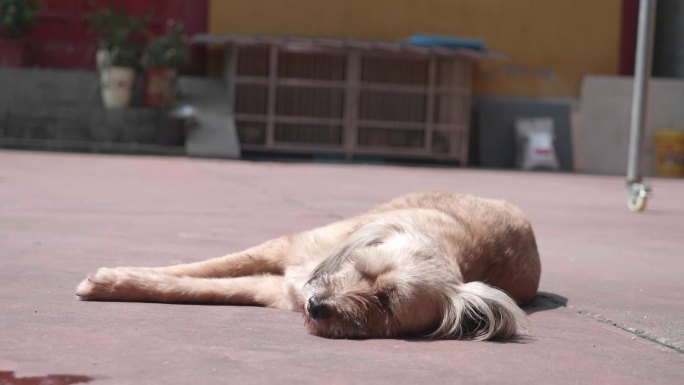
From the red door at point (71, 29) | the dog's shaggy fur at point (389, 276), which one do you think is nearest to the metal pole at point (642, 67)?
the dog's shaggy fur at point (389, 276)

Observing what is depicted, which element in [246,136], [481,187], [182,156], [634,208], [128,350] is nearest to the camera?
[128,350]

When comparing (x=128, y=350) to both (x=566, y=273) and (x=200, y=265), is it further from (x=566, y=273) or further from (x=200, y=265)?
(x=566, y=273)

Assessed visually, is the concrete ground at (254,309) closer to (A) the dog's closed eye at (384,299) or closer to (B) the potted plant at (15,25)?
(A) the dog's closed eye at (384,299)

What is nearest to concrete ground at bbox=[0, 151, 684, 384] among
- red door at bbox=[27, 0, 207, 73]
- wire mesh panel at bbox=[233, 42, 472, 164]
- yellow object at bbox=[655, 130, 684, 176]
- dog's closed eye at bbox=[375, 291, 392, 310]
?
dog's closed eye at bbox=[375, 291, 392, 310]

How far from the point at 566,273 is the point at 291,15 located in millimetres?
13818

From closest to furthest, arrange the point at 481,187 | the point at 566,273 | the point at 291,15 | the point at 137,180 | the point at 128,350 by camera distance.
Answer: the point at 128,350 → the point at 566,273 → the point at 137,180 → the point at 481,187 → the point at 291,15

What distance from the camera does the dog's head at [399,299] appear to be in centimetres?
351

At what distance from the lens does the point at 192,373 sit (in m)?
2.93

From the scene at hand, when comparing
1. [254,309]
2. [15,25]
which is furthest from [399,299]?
[15,25]

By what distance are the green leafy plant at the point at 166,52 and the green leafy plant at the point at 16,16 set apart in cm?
180

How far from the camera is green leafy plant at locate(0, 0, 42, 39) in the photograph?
1725cm

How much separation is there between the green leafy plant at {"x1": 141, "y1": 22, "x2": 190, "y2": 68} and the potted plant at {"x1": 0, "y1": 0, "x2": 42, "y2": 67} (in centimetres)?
181

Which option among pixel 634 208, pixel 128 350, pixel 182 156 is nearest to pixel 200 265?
pixel 128 350

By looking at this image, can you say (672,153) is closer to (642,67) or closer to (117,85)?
(117,85)
